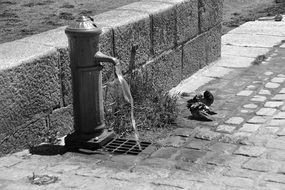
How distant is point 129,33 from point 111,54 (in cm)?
35

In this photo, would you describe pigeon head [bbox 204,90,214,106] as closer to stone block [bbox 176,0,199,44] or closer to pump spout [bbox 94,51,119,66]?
stone block [bbox 176,0,199,44]

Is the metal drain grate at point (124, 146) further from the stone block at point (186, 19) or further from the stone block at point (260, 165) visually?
the stone block at point (186, 19)

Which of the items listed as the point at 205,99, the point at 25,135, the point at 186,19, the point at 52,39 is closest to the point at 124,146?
the point at 25,135

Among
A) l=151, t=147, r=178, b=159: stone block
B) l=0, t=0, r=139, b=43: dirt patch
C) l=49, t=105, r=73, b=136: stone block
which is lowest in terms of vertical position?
l=151, t=147, r=178, b=159: stone block

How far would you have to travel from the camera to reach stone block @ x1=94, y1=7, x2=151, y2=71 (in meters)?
5.94

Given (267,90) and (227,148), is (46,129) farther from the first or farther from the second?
(267,90)

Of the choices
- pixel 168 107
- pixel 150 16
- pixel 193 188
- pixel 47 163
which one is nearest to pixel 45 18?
pixel 150 16

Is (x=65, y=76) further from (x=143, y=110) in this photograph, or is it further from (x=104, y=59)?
(x=143, y=110)

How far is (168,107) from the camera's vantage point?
19.5ft

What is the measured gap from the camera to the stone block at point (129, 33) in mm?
5938

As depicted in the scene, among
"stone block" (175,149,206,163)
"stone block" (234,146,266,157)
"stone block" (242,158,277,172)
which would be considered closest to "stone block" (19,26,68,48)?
"stone block" (175,149,206,163)

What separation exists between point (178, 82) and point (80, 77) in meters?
Answer: 2.20

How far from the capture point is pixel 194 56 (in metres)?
7.49

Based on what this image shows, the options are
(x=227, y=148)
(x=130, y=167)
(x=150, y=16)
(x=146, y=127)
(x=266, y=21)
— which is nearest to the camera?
(x=130, y=167)
